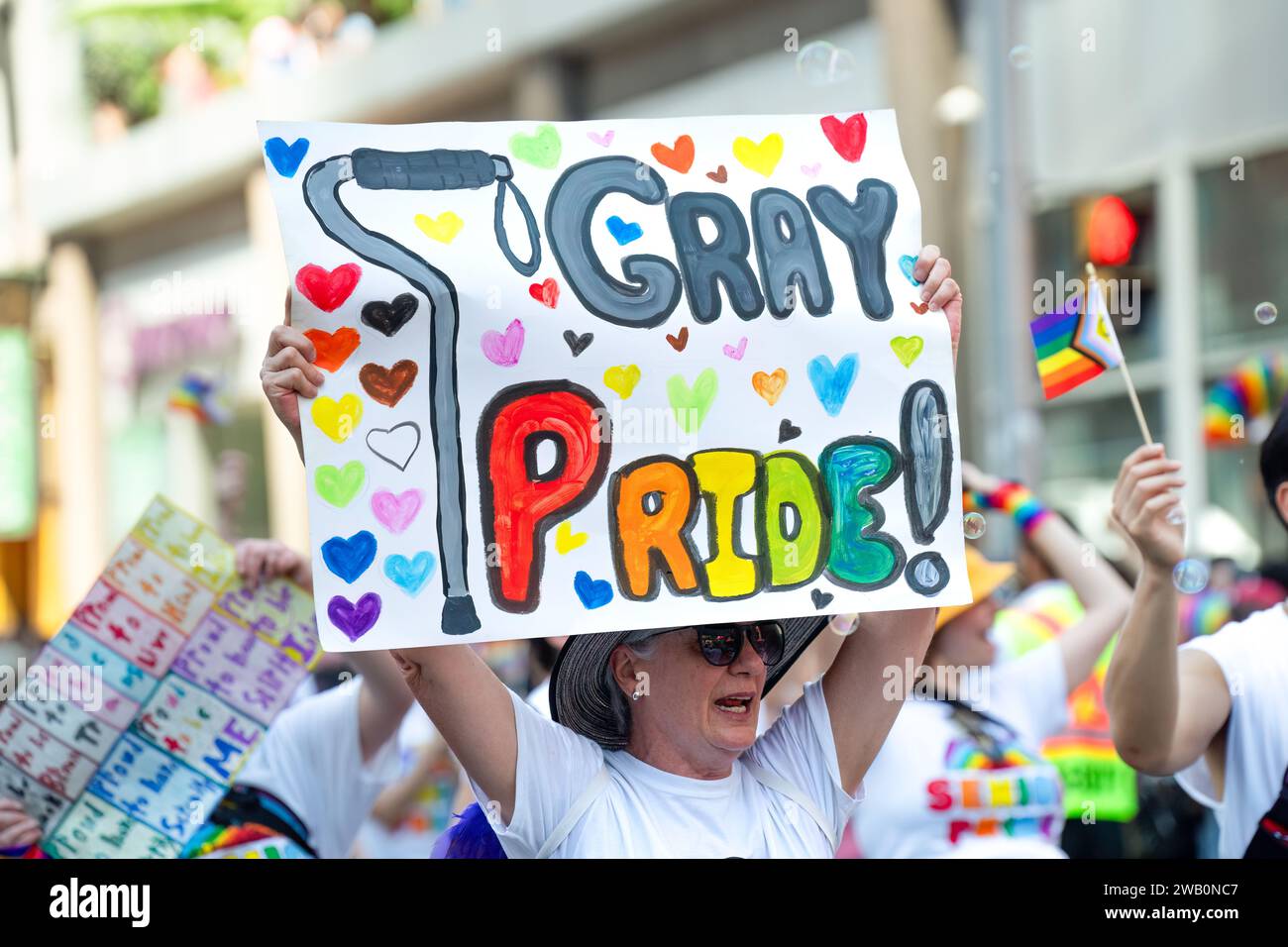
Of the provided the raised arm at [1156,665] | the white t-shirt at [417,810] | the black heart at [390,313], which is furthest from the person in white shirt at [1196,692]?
the white t-shirt at [417,810]

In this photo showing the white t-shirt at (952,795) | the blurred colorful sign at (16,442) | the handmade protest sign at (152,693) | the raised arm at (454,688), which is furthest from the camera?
the blurred colorful sign at (16,442)

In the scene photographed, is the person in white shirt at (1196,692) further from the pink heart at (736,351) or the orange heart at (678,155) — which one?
the orange heart at (678,155)

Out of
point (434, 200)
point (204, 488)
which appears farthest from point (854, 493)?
point (204, 488)

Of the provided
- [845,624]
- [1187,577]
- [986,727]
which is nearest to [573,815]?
[845,624]

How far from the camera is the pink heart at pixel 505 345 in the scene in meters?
2.20

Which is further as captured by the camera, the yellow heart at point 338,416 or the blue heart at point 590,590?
Result: the blue heart at point 590,590

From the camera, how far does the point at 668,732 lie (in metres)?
2.27

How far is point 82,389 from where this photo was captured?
16.3 meters

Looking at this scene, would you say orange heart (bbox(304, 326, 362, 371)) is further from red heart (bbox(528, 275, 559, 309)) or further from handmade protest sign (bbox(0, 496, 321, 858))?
handmade protest sign (bbox(0, 496, 321, 858))

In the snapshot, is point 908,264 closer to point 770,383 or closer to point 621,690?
point 770,383

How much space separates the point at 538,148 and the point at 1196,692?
1.30 metres

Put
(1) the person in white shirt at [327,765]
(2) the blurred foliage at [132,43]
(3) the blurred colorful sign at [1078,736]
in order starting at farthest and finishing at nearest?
(2) the blurred foliage at [132,43]
(3) the blurred colorful sign at [1078,736]
(1) the person in white shirt at [327,765]

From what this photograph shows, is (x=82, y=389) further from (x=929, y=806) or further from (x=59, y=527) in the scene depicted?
(x=929, y=806)

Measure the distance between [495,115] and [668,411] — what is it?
370 inches
